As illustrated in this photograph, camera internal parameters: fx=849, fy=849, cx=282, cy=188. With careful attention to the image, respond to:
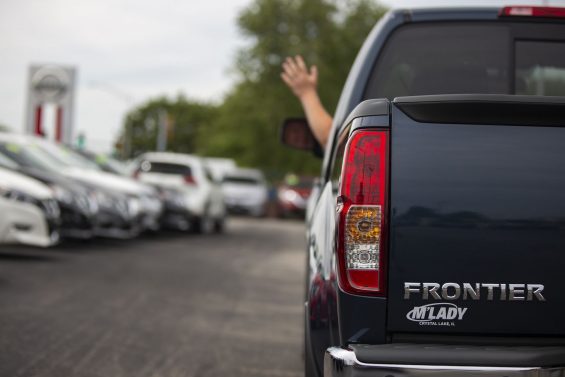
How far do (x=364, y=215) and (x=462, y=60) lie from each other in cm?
143

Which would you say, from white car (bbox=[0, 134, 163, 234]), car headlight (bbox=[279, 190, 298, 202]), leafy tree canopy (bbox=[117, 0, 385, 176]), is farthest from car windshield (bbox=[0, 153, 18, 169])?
leafy tree canopy (bbox=[117, 0, 385, 176])

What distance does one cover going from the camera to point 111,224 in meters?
13.8

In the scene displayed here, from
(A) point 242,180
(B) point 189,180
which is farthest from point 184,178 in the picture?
(A) point 242,180

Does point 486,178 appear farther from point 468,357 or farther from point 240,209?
point 240,209

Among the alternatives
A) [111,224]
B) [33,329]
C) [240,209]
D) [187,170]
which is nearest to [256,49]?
[240,209]

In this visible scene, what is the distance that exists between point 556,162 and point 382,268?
26.2 inches

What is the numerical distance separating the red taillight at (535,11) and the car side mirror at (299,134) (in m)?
1.94

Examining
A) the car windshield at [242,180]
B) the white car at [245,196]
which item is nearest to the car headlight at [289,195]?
the white car at [245,196]

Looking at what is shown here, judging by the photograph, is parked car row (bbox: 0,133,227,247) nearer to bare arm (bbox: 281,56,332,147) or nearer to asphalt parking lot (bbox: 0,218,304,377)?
asphalt parking lot (bbox: 0,218,304,377)

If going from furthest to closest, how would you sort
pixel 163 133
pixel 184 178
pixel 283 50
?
1. pixel 163 133
2. pixel 283 50
3. pixel 184 178

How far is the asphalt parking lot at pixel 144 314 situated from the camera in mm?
5340

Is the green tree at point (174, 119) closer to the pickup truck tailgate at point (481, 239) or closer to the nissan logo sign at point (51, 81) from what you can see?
the nissan logo sign at point (51, 81)

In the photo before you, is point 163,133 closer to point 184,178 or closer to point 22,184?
point 184,178

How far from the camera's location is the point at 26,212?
403 inches
